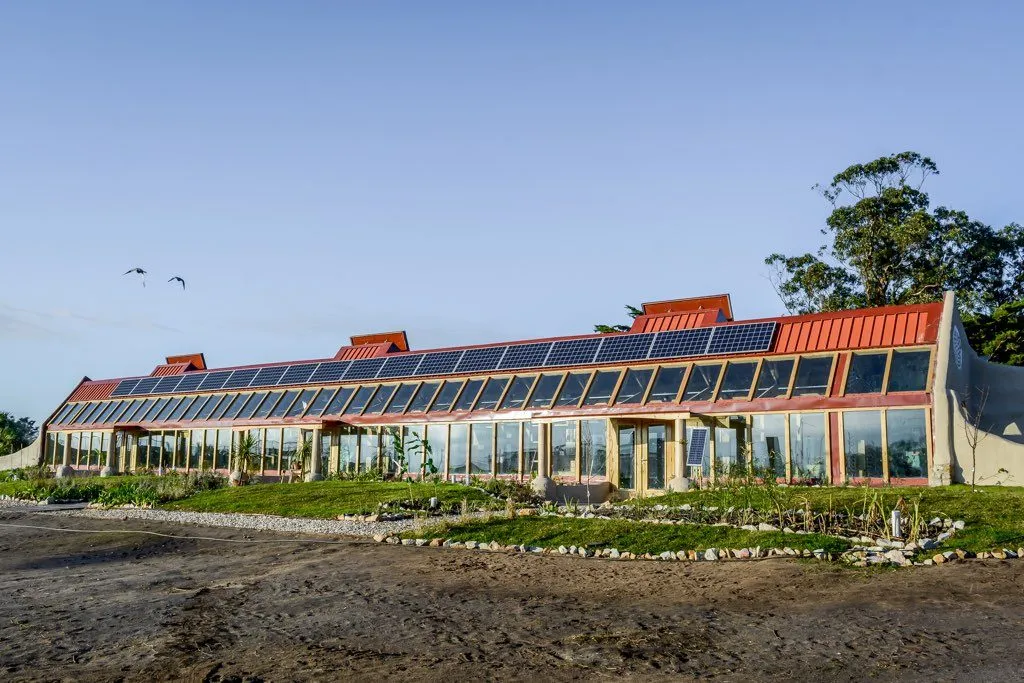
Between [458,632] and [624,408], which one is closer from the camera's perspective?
[458,632]

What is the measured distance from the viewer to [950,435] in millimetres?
24500

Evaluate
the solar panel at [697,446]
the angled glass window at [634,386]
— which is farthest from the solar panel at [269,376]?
the solar panel at [697,446]

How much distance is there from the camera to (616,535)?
16906 mm

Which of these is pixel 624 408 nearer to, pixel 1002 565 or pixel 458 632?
pixel 1002 565

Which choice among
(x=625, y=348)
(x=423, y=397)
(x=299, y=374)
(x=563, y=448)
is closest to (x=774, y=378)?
(x=625, y=348)

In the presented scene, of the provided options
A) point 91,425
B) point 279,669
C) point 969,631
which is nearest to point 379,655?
point 279,669

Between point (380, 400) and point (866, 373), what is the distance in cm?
2062

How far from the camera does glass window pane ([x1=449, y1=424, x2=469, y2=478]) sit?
33.6 meters

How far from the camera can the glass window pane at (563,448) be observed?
30.8 m

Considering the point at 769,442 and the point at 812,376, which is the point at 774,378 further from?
the point at 769,442

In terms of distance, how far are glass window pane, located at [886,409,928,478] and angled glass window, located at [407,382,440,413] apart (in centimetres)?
1842

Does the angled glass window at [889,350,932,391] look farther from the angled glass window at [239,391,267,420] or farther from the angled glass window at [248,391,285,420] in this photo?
the angled glass window at [239,391,267,420]

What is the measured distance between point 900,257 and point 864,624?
1983 inches

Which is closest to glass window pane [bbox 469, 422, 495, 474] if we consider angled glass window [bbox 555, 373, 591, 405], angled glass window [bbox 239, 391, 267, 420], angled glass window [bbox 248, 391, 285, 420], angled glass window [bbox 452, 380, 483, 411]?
angled glass window [bbox 452, 380, 483, 411]
